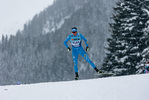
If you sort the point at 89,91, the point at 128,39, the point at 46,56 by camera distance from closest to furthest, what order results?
the point at 89,91, the point at 128,39, the point at 46,56

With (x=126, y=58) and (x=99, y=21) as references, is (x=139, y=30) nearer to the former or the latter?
(x=126, y=58)

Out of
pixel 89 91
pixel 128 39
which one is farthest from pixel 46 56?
pixel 89 91

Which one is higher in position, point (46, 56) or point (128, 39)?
point (128, 39)

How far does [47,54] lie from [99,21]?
2906 inches

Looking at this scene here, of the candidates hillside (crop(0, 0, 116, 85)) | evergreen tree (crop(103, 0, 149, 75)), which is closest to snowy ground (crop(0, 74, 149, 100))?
evergreen tree (crop(103, 0, 149, 75))

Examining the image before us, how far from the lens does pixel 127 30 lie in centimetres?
1759

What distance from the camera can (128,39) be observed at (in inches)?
679

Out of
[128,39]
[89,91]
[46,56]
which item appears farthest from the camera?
[46,56]

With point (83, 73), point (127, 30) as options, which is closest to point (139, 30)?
point (127, 30)

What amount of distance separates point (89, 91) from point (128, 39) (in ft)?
43.3

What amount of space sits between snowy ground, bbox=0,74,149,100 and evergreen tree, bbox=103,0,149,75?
37.1ft

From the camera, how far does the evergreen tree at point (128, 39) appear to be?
16.6m

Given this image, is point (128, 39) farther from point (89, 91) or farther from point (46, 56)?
point (46, 56)

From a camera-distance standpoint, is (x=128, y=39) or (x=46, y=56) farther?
(x=46, y=56)
